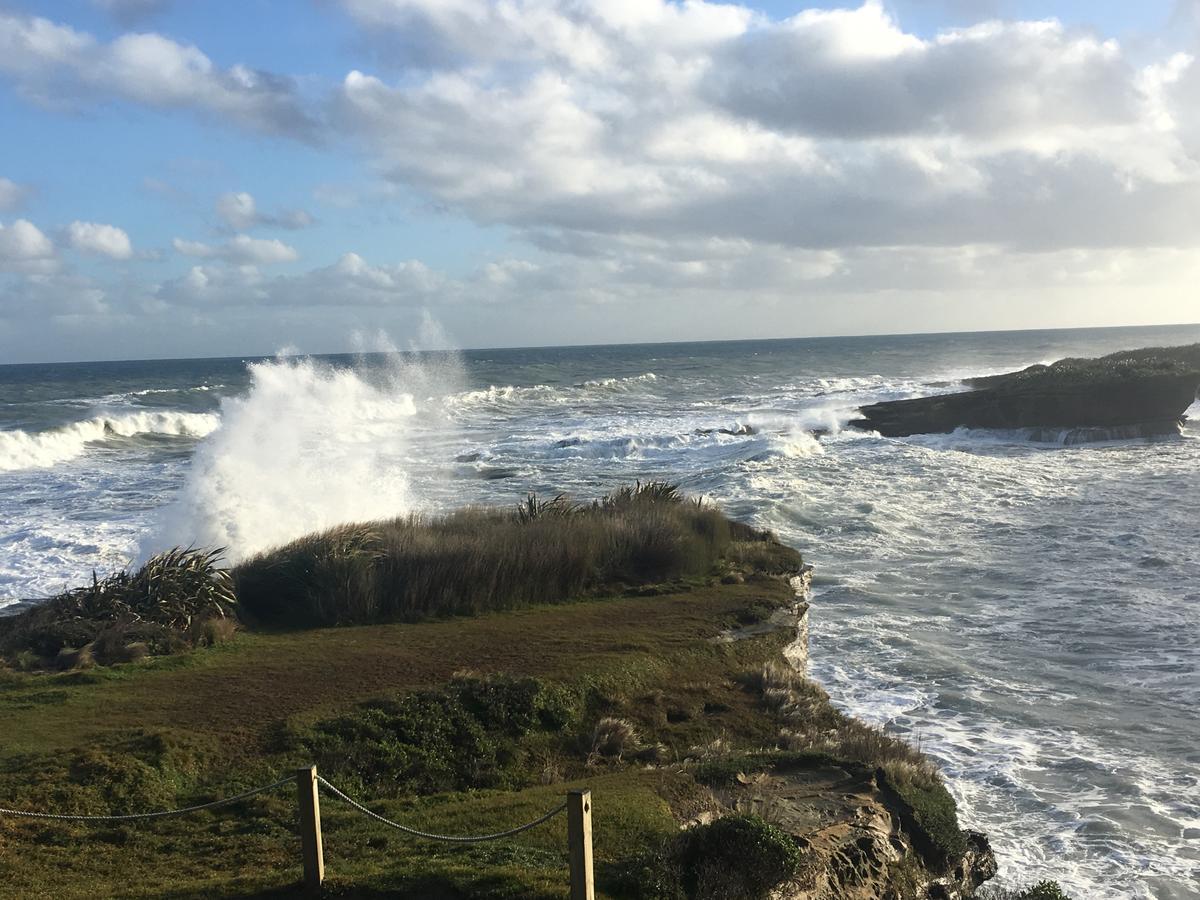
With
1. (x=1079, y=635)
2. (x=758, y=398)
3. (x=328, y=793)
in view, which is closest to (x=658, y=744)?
(x=328, y=793)

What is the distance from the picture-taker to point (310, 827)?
616 centimetres

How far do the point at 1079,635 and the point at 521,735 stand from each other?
9461 millimetres

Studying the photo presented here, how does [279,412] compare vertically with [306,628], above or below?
above

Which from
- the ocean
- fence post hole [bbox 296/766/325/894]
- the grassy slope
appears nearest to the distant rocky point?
the ocean

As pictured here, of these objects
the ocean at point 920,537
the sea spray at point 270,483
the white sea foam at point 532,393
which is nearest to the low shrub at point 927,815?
the ocean at point 920,537

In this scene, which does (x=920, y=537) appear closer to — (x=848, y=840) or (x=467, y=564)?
(x=467, y=564)

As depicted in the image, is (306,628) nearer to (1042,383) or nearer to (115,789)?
(115,789)

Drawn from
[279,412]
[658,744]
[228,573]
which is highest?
[279,412]

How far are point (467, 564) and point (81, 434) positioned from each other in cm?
4386

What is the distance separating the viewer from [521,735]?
31.1ft

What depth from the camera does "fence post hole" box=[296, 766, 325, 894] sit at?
6141 mm

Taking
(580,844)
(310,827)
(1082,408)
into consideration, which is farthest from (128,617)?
(1082,408)

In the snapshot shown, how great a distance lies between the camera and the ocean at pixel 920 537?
32.7 ft

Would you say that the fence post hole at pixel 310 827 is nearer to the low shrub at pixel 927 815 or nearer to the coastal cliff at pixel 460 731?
the coastal cliff at pixel 460 731
